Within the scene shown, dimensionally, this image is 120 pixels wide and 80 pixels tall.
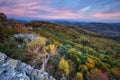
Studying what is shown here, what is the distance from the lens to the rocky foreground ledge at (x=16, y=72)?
1920 centimetres

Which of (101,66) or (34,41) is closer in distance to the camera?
(34,41)

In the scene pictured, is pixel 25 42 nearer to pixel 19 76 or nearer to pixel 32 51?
pixel 32 51

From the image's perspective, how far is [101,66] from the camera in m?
62.4

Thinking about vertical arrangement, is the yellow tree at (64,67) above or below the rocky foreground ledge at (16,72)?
below

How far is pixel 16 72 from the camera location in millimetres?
19969

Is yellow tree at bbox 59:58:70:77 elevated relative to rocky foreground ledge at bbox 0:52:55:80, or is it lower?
lower

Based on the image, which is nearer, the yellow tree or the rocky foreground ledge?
the rocky foreground ledge

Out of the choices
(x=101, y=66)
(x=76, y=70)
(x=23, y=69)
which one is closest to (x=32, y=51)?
(x=23, y=69)

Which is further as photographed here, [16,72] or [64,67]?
[64,67]

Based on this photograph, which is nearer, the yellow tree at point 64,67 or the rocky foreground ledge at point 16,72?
the rocky foreground ledge at point 16,72

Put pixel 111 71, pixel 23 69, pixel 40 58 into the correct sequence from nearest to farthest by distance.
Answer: pixel 23 69, pixel 40 58, pixel 111 71

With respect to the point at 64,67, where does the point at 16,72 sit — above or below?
above

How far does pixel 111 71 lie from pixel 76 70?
52.3ft

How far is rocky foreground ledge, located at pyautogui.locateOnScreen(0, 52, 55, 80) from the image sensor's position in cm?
1920
